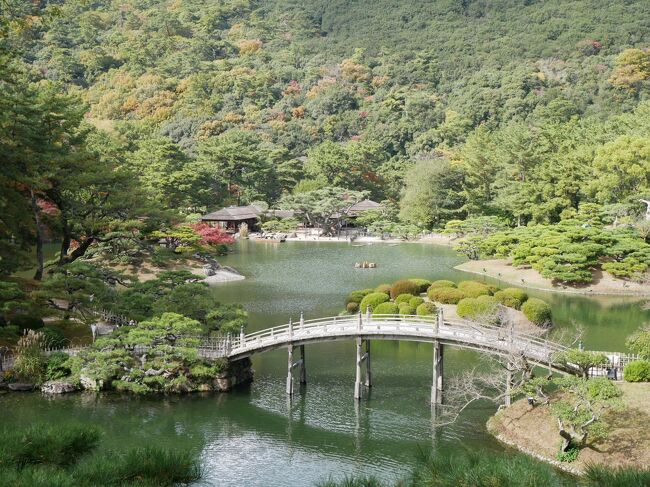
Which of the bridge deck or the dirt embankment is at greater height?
the bridge deck

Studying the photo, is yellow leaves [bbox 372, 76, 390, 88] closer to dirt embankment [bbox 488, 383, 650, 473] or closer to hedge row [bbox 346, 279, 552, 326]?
hedge row [bbox 346, 279, 552, 326]

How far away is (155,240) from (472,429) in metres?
31.1

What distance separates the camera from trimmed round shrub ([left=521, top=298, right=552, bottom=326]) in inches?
1362

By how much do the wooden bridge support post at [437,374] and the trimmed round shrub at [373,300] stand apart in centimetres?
1062

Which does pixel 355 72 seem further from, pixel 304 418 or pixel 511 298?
pixel 304 418

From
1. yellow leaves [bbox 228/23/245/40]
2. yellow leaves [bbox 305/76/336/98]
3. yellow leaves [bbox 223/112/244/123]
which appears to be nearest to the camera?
yellow leaves [bbox 223/112/244/123]

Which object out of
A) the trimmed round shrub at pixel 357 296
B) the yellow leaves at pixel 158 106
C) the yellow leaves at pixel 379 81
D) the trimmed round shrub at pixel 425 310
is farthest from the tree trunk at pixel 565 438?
the yellow leaves at pixel 379 81

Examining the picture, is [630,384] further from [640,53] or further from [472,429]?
[640,53]

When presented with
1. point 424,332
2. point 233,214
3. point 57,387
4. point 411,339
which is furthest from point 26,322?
point 233,214

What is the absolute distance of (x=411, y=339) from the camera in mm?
25891

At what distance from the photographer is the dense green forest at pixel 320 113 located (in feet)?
113

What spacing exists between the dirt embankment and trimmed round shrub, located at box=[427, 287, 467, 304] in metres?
13.6

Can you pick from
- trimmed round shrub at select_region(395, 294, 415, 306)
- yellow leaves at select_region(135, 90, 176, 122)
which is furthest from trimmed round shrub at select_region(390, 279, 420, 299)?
yellow leaves at select_region(135, 90, 176, 122)

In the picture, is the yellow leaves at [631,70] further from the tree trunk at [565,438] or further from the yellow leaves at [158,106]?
the tree trunk at [565,438]
